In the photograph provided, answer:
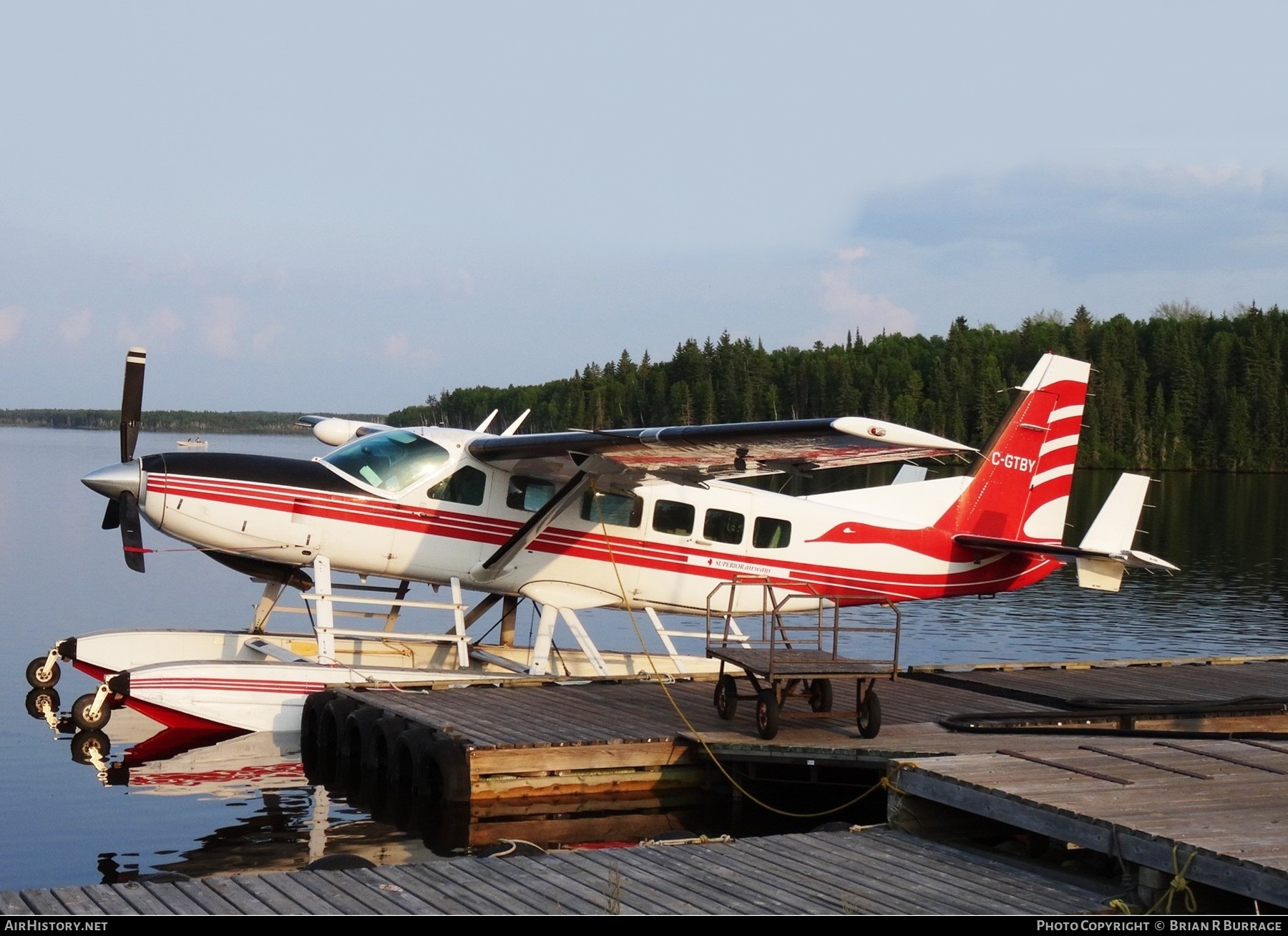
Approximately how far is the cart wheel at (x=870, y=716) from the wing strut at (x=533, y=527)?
4.05 meters

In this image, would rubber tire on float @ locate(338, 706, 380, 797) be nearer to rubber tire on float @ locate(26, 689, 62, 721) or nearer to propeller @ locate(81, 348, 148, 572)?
propeller @ locate(81, 348, 148, 572)

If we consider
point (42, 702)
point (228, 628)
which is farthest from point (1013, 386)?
point (42, 702)

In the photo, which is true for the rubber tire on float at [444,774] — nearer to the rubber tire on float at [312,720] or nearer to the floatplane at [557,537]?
the rubber tire on float at [312,720]

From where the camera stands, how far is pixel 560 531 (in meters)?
13.9

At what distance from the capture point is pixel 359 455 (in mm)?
13570

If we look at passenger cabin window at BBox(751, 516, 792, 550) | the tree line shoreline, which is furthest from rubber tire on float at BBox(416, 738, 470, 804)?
the tree line shoreline

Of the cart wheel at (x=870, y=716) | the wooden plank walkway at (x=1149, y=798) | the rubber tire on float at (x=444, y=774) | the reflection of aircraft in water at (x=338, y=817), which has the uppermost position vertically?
the wooden plank walkway at (x=1149, y=798)

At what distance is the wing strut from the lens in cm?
1348

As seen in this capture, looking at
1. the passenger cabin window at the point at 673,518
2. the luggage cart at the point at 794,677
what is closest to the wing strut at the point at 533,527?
the passenger cabin window at the point at 673,518

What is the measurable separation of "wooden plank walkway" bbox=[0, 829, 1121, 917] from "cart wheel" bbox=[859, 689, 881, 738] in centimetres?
279

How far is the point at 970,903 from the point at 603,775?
15.1 feet

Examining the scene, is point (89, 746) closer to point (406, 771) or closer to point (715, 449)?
point (406, 771)

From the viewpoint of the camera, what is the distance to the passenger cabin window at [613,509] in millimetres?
14008

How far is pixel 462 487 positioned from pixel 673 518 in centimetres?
226
